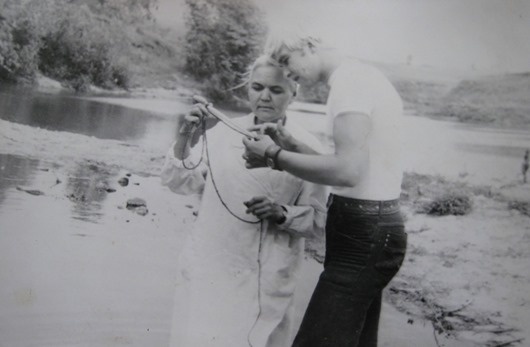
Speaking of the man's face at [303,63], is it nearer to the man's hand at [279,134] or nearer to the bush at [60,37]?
the man's hand at [279,134]

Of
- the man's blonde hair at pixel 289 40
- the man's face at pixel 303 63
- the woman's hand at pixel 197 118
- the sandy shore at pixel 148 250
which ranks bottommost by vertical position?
the sandy shore at pixel 148 250

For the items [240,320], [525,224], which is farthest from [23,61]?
[525,224]

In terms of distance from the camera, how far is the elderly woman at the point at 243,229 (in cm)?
236

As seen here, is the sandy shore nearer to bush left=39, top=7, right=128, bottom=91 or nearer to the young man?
bush left=39, top=7, right=128, bottom=91

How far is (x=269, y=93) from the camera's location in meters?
2.36

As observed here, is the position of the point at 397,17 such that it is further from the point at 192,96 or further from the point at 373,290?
the point at 373,290

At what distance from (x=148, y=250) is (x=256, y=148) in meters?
0.71

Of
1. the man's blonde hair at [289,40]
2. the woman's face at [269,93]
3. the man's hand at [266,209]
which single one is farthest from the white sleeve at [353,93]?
the man's hand at [266,209]

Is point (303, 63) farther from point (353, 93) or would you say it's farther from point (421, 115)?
point (421, 115)

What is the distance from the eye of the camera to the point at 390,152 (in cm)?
205

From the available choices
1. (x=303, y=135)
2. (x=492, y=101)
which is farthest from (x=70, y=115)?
(x=492, y=101)

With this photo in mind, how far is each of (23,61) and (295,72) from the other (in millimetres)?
1119

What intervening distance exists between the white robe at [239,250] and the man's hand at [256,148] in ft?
0.66

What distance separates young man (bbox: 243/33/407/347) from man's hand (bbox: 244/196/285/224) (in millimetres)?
258
